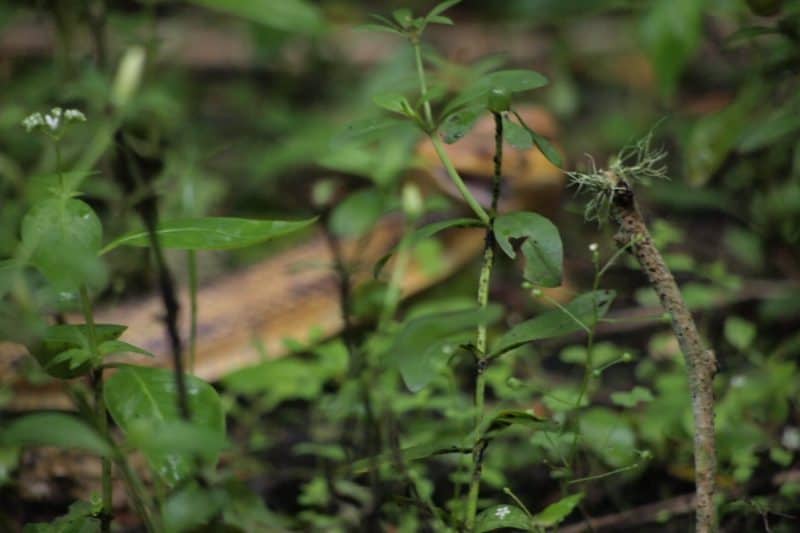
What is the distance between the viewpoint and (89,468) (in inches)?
95.6

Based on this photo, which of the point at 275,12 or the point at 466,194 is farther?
the point at 275,12

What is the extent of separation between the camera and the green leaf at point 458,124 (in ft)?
4.68

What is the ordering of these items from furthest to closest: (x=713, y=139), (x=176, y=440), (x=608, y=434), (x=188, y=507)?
1. (x=713, y=139)
2. (x=608, y=434)
3. (x=188, y=507)
4. (x=176, y=440)

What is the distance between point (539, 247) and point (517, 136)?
161 mm

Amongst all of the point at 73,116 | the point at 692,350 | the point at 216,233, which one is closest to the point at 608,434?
the point at 692,350

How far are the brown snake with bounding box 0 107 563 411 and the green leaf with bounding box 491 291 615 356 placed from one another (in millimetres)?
1521

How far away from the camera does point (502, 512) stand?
1.44 meters

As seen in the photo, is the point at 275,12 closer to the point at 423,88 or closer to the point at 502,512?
the point at 423,88

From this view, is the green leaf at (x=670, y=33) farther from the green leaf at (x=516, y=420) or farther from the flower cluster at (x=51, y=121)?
the flower cluster at (x=51, y=121)

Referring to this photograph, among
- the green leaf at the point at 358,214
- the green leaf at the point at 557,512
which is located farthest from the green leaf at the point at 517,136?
the green leaf at the point at 358,214

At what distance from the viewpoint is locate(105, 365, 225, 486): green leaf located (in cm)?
133

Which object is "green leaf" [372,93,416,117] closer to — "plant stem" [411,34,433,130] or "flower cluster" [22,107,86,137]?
"plant stem" [411,34,433,130]

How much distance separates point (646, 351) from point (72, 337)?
192cm

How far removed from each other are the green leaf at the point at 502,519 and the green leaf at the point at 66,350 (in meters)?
0.59
